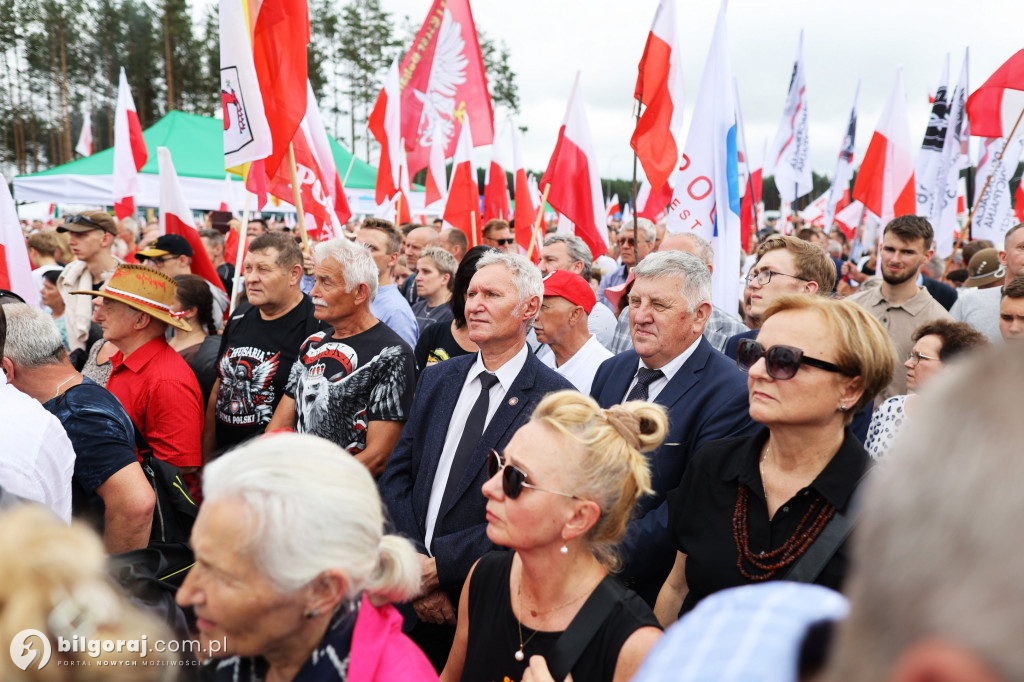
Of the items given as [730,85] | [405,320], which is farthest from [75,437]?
[730,85]

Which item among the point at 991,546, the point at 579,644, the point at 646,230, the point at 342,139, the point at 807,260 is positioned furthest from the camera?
the point at 342,139

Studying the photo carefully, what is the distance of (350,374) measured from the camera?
12.9 ft

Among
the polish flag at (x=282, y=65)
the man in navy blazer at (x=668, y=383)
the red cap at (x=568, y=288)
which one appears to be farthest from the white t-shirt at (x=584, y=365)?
the polish flag at (x=282, y=65)

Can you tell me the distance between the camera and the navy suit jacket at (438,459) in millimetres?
2971

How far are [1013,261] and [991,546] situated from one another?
19.3ft

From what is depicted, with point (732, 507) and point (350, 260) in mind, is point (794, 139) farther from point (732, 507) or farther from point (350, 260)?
point (732, 507)

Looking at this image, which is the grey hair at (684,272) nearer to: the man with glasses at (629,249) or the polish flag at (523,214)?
the man with glasses at (629,249)

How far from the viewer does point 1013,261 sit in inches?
213

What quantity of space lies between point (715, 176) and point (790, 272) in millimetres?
1866

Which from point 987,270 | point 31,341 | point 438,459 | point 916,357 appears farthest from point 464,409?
point 987,270

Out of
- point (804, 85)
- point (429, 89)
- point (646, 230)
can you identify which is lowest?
point (646, 230)

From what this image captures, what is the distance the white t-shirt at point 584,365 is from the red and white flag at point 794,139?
31.3ft

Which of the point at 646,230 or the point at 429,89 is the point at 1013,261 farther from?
the point at 429,89

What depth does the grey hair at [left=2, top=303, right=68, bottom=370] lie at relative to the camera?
10.3 ft
